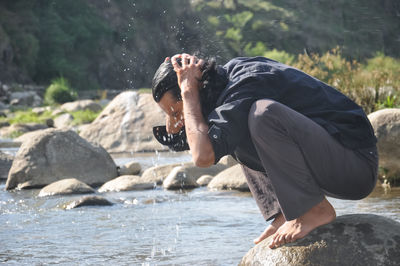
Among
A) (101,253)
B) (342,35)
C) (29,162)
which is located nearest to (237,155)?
(101,253)

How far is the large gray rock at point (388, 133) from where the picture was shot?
6.19 meters

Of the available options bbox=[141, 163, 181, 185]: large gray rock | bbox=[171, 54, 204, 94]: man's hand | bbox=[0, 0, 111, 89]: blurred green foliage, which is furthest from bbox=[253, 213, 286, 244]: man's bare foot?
bbox=[0, 0, 111, 89]: blurred green foliage

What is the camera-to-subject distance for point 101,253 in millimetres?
3979

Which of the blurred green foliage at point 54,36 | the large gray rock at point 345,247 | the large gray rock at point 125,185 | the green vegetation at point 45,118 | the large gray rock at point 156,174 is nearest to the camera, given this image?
the large gray rock at point 345,247

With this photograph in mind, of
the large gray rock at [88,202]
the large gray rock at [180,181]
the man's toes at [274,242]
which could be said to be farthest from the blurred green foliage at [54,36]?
the man's toes at [274,242]

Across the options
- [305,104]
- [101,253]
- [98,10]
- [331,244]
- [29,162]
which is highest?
[305,104]

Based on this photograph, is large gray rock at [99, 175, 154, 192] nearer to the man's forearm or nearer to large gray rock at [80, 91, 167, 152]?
the man's forearm

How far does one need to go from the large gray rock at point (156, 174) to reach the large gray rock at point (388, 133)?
2674 millimetres

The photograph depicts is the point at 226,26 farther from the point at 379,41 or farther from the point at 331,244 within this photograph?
the point at 331,244

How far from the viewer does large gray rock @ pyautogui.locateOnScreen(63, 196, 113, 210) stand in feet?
19.7

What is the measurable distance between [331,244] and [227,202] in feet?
10.5

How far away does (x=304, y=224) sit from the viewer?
3.02m

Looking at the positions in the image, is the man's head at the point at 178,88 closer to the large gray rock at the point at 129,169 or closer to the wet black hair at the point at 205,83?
the wet black hair at the point at 205,83

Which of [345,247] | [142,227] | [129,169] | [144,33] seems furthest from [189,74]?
[144,33]
